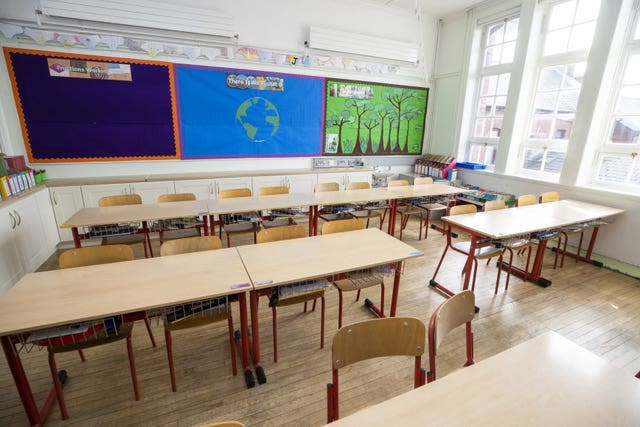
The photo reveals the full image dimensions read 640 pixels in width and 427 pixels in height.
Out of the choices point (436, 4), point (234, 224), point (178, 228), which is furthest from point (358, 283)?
point (436, 4)

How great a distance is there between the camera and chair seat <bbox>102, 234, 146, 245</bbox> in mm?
3021

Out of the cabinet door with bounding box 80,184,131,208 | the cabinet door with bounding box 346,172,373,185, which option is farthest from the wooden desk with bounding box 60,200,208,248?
the cabinet door with bounding box 346,172,373,185

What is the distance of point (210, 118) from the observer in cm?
457

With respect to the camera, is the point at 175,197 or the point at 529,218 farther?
the point at 175,197

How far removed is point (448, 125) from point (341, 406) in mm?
5507

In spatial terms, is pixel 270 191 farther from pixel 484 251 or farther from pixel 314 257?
pixel 484 251

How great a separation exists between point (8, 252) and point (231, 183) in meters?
2.52

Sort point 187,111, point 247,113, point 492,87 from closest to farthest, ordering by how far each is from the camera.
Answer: point 187,111
point 247,113
point 492,87

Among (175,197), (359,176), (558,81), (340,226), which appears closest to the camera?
(340,226)

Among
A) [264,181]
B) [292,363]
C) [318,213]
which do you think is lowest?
[292,363]

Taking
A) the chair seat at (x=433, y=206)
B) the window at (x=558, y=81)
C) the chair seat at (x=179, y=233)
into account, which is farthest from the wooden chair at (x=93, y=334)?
the window at (x=558, y=81)

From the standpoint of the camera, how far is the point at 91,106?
3938 millimetres

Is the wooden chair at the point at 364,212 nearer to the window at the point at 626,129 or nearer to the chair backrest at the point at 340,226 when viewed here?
the chair backrest at the point at 340,226

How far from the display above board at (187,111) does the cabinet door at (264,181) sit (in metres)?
0.48
